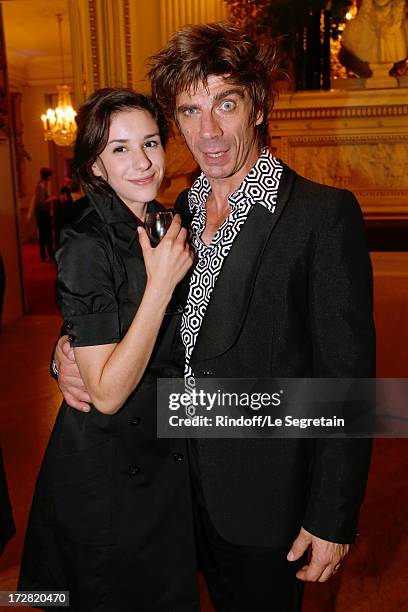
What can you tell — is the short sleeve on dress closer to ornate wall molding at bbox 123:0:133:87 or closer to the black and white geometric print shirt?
the black and white geometric print shirt

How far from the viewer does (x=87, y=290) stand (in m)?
1.42

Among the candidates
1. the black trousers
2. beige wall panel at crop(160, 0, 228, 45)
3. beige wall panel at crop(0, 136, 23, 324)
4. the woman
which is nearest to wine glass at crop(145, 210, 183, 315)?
the woman

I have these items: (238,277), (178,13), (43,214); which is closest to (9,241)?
(178,13)

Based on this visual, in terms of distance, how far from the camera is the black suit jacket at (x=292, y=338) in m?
1.33

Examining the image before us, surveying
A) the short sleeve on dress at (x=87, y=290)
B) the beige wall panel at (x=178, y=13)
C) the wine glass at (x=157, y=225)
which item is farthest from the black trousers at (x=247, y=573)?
the beige wall panel at (x=178, y=13)

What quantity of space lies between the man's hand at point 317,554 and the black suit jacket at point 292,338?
0.03 meters

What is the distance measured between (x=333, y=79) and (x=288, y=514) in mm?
6644

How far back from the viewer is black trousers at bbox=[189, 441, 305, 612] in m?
1.56

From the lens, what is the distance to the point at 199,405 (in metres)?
1.52

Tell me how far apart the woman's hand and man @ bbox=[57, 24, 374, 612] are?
10cm

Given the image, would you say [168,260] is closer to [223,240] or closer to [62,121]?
[223,240]

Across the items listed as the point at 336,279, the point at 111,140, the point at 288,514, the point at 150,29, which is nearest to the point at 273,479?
the point at 288,514

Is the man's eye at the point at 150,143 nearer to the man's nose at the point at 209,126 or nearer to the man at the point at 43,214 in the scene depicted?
the man's nose at the point at 209,126

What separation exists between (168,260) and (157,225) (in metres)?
0.10
